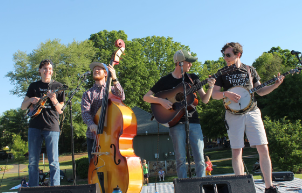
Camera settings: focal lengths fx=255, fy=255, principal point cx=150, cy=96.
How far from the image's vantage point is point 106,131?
13.3ft

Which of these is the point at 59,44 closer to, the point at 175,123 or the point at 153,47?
the point at 153,47

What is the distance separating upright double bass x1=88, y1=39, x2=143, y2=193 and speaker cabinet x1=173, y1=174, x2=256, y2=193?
1.06 metres

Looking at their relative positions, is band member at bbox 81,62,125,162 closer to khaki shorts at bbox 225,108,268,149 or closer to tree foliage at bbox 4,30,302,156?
khaki shorts at bbox 225,108,268,149

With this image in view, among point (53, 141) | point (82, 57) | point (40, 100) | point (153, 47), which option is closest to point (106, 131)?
point (53, 141)

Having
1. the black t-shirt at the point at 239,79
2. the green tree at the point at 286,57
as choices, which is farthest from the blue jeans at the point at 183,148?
the green tree at the point at 286,57

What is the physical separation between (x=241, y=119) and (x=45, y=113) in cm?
322

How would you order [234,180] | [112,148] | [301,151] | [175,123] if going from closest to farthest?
[234,180]
[112,148]
[175,123]
[301,151]

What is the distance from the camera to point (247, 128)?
3922mm

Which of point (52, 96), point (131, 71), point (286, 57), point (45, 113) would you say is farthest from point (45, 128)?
point (286, 57)

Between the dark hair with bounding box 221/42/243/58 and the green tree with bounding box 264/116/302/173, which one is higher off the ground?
the dark hair with bounding box 221/42/243/58

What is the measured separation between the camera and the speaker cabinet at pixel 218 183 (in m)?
2.78

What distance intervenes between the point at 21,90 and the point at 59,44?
22.1 ft

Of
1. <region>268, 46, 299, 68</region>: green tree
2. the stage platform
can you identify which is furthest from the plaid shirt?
<region>268, 46, 299, 68</region>: green tree

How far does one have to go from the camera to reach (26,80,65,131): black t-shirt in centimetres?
424
